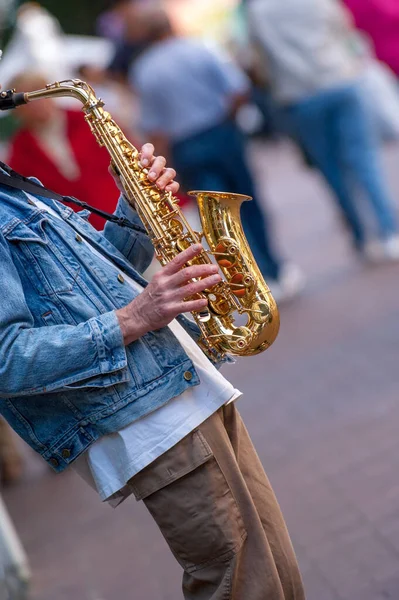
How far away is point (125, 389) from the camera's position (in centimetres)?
253

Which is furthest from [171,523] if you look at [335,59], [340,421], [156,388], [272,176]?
[272,176]

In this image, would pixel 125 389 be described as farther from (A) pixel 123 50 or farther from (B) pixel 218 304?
(A) pixel 123 50

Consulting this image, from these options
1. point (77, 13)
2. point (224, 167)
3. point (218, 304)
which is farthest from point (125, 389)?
point (77, 13)

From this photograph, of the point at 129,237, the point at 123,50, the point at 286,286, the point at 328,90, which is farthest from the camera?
the point at 123,50

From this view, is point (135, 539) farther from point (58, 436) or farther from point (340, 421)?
point (58, 436)

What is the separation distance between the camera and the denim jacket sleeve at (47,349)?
2412 mm

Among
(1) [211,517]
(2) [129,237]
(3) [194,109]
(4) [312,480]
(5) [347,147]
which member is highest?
(3) [194,109]

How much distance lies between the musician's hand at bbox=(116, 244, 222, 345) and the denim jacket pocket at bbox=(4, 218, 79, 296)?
16 centimetres

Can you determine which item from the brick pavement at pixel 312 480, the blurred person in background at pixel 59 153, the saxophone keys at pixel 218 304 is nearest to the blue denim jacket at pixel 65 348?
the saxophone keys at pixel 218 304

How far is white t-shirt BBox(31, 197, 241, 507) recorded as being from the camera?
2531 millimetres

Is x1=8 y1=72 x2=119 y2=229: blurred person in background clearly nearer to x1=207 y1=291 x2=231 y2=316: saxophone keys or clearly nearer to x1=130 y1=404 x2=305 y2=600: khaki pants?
Answer: x1=207 y1=291 x2=231 y2=316: saxophone keys

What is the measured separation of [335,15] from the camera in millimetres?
7414

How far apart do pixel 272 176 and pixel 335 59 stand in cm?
813

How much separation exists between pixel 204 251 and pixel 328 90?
5.06 m
